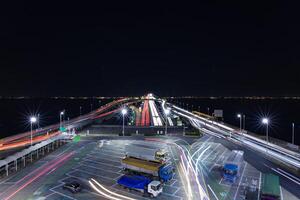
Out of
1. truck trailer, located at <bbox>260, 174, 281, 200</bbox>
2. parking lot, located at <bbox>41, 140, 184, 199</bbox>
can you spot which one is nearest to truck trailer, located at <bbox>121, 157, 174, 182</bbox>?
parking lot, located at <bbox>41, 140, 184, 199</bbox>

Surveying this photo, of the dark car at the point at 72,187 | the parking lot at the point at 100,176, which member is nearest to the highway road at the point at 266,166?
the parking lot at the point at 100,176

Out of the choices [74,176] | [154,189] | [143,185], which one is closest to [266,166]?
[154,189]

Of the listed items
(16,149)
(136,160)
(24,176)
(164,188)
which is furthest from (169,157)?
(16,149)

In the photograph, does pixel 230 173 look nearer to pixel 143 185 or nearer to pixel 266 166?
pixel 266 166

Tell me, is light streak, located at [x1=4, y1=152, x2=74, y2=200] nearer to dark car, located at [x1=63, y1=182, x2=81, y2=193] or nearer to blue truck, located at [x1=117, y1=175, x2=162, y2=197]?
dark car, located at [x1=63, y1=182, x2=81, y2=193]

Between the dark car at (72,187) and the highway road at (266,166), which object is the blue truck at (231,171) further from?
the dark car at (72,187)

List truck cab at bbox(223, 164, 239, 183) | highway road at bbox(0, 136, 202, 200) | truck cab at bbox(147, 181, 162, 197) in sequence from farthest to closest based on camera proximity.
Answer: truck cab at bbox(223, 164, 239, 183)
highway road at bbox(0, 136, 202, 200)
truck cab at bbox(147, 181, 162, 197)

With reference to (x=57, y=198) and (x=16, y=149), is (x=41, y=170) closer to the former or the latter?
(x=57, y=198)
